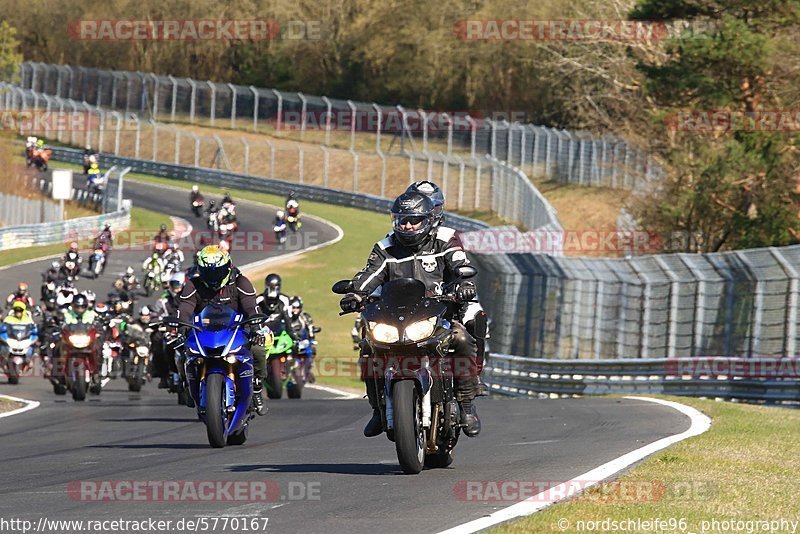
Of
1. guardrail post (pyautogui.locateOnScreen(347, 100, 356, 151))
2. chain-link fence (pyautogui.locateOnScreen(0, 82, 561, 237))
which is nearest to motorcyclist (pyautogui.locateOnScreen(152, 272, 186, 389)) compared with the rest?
chain-link fence (pyautogui.locateOnScreen(0, 82, 561, 237))

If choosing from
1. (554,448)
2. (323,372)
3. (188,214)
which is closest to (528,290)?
(323,372)

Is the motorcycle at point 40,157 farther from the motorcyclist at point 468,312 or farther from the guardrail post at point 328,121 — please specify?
the motorcyclist at point 468,312

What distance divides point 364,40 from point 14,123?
2243cm

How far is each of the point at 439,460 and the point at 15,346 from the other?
1592 centimetres

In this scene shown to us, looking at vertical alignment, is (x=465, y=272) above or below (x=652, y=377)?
above

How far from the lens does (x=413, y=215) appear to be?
9.70m

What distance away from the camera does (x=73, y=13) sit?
320ft

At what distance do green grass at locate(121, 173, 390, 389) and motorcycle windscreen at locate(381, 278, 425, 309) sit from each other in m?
20.0

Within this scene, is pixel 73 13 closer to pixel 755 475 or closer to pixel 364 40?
pixel 364 40

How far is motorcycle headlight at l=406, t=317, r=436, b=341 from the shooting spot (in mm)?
9156

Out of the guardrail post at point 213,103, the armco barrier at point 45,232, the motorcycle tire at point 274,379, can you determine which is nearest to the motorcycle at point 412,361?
the motorcycle tire at point 274,379

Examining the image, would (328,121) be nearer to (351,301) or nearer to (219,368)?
(219,368)

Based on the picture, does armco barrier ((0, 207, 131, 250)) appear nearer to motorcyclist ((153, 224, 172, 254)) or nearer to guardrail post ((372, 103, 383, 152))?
motorcyclist ((153, 224, 172, 254))

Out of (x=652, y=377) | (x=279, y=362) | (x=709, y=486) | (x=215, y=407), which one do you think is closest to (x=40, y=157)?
(x=279, y=362)
